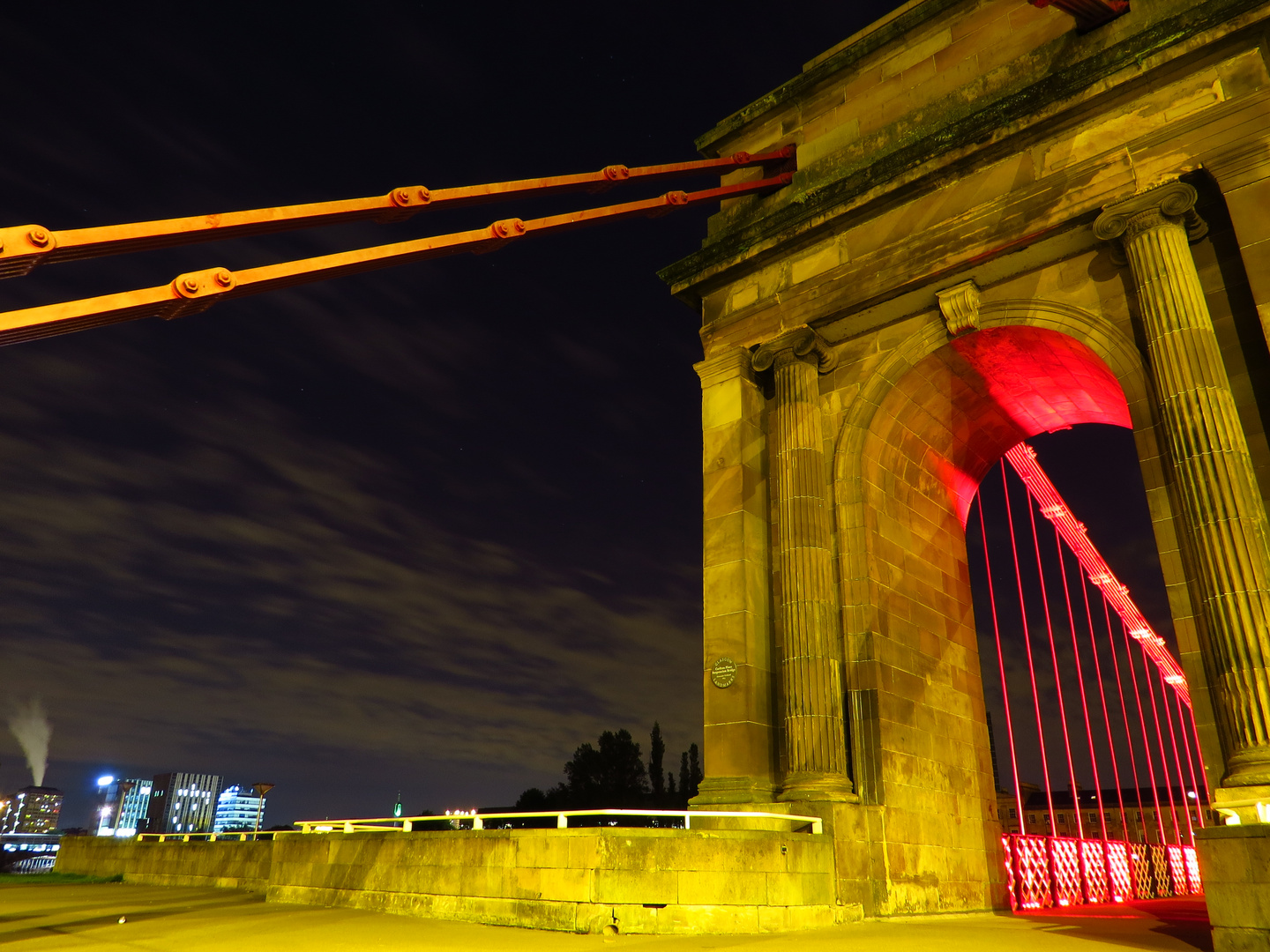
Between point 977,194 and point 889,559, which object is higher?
point 977,194

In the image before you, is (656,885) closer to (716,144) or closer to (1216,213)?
(1216,213)

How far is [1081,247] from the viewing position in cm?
1522

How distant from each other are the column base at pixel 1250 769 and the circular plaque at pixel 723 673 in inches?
302

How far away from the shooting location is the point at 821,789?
14281 mm

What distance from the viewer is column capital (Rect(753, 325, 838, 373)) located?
1778cm

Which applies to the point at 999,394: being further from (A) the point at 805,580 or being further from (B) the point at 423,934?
(B) the point at 423,934

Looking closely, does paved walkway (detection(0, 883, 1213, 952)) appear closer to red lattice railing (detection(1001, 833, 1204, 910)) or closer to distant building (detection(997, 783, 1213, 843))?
red lattice railing (detection(1001, 833, 1204, 910))

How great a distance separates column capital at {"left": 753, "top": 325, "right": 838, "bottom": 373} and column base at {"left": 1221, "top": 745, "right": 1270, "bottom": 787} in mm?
9917

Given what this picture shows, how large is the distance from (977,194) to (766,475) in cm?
662

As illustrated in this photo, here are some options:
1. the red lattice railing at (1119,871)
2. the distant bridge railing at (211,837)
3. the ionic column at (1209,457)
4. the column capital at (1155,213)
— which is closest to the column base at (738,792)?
the ionic column at (1209,457)

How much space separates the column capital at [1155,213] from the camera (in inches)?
532

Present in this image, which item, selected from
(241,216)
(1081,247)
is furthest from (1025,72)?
(241,216)

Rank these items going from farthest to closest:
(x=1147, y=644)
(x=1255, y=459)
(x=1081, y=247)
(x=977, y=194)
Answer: (x=1147, y=644)
(x=977, y=194)
(x=1081, y=247)
(x=1255, y=459)

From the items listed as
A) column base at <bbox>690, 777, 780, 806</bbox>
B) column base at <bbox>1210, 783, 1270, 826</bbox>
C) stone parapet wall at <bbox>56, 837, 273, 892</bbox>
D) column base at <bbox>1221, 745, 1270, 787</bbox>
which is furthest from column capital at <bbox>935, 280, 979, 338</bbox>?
stone parapet wall at <bbox>56, 837, 273, 892</bbox>
